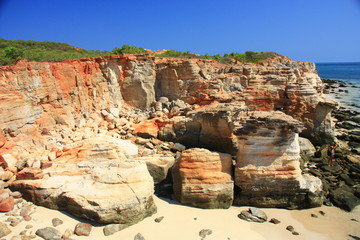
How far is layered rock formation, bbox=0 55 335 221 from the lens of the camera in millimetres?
8055

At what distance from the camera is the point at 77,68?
13.9 metres

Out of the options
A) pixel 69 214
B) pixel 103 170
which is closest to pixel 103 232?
pixel 69 214

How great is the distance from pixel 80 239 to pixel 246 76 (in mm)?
13938

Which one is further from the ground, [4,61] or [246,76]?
[4,61]

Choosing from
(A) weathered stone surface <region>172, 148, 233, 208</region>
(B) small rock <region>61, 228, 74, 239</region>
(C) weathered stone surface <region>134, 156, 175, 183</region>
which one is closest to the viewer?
(B) small rock <region>61, 228, 74, 239</region>

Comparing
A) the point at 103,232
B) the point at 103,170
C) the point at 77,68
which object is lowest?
the point at 103,232

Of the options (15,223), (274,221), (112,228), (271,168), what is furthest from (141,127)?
(274,221)

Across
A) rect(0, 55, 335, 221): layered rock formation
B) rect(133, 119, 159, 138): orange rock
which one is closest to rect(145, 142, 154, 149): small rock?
rect(0, 55, 335, 221): layered rock formation

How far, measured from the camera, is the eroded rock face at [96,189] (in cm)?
741

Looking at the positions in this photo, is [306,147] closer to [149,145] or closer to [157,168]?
[149,145]

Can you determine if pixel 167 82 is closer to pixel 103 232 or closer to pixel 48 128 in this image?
pixel 48 128

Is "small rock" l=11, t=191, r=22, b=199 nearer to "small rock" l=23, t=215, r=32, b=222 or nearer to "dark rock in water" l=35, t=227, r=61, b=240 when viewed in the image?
"small rock" l=23, t=215, r=32, b=222

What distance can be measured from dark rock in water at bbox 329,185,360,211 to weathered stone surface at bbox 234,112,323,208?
94 cm

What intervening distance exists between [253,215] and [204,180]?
186 centimetres
